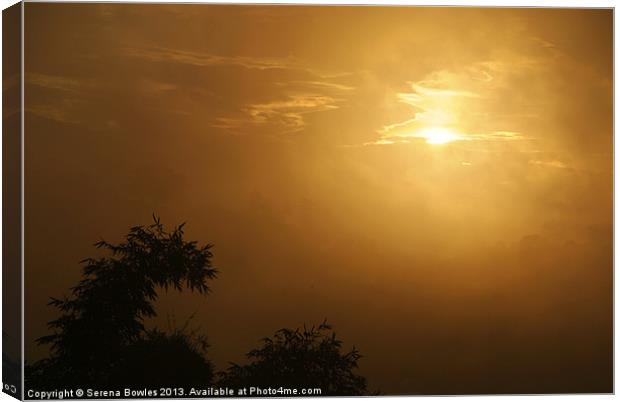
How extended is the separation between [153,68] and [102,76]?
0.32 meters

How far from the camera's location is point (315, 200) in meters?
5.87

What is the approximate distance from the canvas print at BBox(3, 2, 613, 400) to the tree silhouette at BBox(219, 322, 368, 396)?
0.01m

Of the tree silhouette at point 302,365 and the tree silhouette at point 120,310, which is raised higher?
the tree silhouette at point 120,310

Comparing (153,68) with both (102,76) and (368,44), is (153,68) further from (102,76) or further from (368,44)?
(368,44)

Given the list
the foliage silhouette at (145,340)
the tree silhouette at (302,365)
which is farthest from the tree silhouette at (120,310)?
the tree silhouette at (302,365)

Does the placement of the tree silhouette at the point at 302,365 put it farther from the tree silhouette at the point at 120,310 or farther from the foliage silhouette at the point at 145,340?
the tree silhouette at the point at 120,310

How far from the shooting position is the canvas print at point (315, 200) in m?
5.75

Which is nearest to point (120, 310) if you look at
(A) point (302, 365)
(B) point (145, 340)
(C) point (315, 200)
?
(B) point (145, 340)

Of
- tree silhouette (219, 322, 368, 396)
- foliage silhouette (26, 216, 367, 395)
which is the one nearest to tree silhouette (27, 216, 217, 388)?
foliage silhouette (26, 216, 367, 395)

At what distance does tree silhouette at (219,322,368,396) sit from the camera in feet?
19.2

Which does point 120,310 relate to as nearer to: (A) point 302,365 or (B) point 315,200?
(A) point 302,365

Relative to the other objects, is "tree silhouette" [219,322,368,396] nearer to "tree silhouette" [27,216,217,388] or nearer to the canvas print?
the canvas print

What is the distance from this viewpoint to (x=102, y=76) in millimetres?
5754

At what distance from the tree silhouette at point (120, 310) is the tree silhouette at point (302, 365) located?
0.26m
